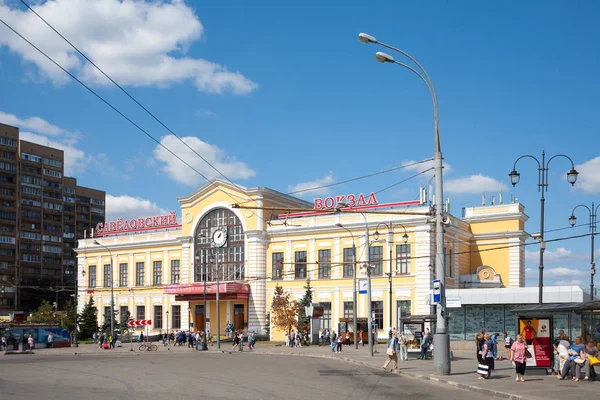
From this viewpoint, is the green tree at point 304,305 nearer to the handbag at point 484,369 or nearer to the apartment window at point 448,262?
the apartment window at point 448,262

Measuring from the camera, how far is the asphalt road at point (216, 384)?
20.4m

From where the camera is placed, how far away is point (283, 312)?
6631 cm

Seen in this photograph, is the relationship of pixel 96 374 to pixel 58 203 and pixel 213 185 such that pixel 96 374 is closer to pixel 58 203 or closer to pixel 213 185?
pixel 213 185

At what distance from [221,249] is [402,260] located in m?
21.1

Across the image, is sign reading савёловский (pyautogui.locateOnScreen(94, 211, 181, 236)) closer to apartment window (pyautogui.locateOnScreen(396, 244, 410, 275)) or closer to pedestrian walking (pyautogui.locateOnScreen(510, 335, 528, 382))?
apartment window (pyautogui.locateOnScreen(396, 244, 410, 275))

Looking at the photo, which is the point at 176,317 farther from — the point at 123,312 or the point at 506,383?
the point at 506,383

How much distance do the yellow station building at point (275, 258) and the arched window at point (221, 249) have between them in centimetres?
11

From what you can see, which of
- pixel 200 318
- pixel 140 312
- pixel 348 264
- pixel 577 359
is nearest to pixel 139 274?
pixel 140 312

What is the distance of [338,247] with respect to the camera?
69.5 metres

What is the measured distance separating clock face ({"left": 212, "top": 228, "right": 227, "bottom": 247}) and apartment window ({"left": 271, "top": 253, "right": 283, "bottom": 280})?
19.5ft

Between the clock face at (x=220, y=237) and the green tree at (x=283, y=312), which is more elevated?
the clock face at (x=220, y=237)

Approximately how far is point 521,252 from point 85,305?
49188mm

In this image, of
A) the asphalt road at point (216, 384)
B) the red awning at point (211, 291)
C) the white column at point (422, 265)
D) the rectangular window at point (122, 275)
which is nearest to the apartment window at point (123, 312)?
the rectangular window at point (122, 275)

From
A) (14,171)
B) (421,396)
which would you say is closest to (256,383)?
(421,396)
